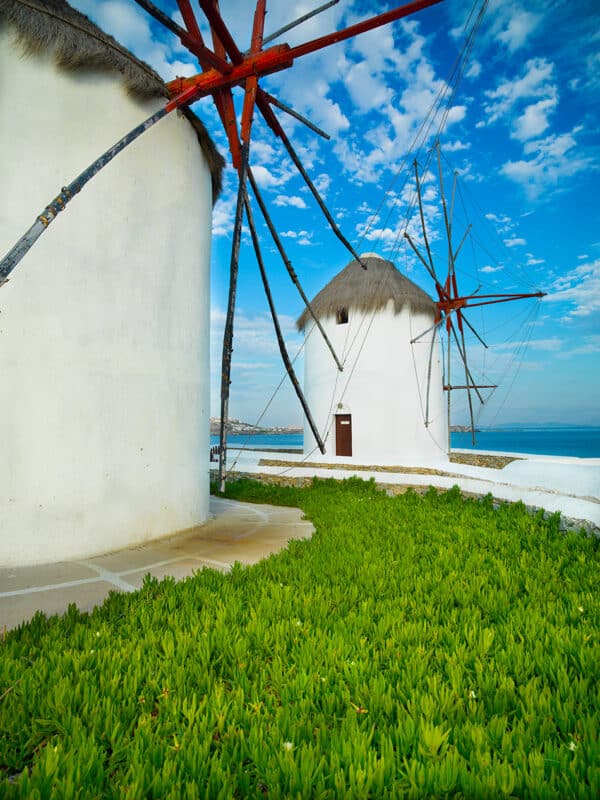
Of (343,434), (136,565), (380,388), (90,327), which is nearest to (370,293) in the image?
(380,388)

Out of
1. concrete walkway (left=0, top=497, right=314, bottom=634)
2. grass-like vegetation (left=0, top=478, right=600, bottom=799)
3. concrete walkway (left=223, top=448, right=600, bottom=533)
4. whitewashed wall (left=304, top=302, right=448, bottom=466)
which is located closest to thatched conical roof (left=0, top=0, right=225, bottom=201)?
concrete walkway (left=0, top=497, right=314, bottom=634)

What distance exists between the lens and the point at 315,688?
1.72m

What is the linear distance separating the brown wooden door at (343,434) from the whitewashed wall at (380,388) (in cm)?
14

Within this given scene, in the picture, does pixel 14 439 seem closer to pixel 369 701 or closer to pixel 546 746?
pixel 369 701

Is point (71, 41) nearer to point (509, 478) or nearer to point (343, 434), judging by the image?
point (509, 478)

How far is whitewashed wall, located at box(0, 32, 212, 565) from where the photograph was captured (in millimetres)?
3656

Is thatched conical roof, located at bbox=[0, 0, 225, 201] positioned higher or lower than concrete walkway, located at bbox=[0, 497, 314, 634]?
higher

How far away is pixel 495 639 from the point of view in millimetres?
2162

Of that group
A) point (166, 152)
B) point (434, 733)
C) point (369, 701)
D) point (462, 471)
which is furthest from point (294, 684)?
point (462, 471)

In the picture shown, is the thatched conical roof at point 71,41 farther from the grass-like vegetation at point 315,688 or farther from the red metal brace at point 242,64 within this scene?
the grass-like vegetation at point 315,688

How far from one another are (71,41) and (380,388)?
1052 cm

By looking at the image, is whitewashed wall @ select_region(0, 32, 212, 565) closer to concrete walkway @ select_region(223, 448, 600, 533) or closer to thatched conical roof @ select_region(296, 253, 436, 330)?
concrete walkway @ select_region(223, 448, 600, 533)

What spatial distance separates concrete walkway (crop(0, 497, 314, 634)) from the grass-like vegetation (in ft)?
1.49

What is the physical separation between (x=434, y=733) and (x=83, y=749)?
1.08 metres
